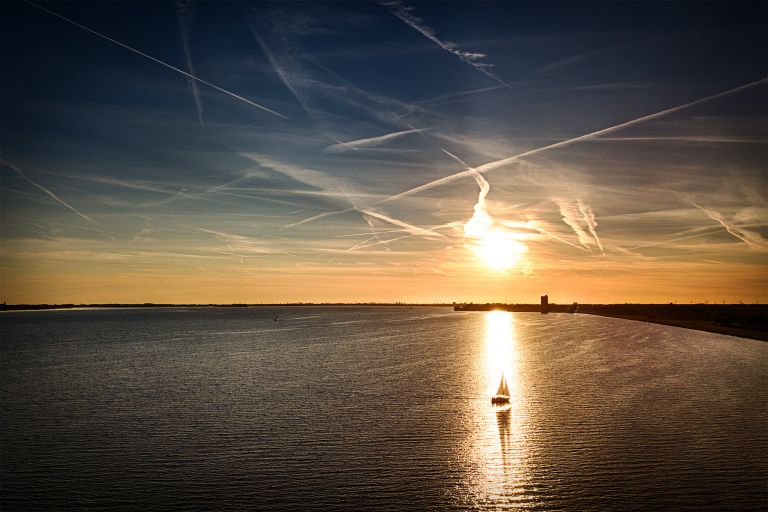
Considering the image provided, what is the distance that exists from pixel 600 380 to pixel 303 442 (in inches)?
1855

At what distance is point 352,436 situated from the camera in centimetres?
4409

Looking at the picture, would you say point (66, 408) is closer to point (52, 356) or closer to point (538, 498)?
point (538, 498)

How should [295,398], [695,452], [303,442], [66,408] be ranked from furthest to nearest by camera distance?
[295,398] → [66,408] → [303,442] → [695,452]

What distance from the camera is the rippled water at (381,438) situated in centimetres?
3139

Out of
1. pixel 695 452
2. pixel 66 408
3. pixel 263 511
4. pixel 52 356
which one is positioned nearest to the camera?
pixel 263 511

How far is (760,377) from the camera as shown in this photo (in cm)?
7538

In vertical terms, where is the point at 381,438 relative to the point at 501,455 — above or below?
above

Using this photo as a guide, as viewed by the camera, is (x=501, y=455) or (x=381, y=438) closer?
(x=501, y=455)

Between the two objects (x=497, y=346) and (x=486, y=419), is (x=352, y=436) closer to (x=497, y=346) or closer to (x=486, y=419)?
(x=486, y=419)

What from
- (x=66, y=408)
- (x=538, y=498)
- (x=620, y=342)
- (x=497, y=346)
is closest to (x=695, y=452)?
(x=538, y=498)

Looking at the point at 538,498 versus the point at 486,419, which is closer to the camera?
the point at 538,498

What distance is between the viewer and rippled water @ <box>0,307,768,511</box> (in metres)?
31.4

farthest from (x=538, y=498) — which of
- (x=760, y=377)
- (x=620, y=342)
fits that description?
(x=620, y=342)

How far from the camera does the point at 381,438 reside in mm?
43562
